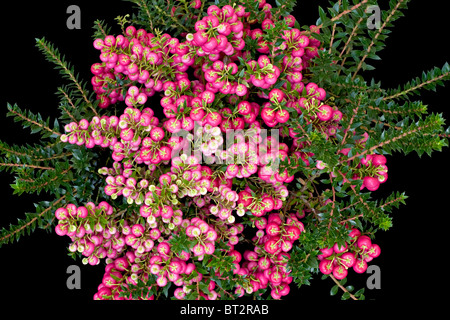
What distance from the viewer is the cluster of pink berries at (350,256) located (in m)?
2.43

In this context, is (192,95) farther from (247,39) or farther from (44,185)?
(44,185)

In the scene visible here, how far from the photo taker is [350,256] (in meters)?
2.43

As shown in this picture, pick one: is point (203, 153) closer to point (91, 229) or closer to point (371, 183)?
point (91, 229)

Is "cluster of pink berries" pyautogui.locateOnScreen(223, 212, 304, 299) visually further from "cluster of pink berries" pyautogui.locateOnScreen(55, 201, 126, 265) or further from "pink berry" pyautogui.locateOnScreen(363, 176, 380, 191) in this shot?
"cluster of pink berries" pyautogui.locateOnScreen(55, 201, 126, 265)

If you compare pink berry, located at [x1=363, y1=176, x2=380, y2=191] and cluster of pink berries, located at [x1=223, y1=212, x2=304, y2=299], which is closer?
pink berry, located at [x1=363, y1=176, x2=380, y2=191]

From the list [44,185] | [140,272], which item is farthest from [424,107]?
[44,185]

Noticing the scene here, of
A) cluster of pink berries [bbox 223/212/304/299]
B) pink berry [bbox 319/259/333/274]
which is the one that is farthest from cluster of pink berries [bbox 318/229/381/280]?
cluster of pink berries [bbox 223/212/304/299]

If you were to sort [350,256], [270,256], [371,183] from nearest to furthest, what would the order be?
1. [371,183]
2. [350,256]
3. [270,256]

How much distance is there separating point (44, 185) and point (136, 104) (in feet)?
1.91

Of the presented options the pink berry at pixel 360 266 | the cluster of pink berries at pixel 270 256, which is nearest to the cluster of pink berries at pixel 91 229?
the cluster of pink berries at pixel 270 256

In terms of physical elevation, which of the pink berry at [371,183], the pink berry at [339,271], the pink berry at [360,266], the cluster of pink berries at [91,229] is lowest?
the pink berry at [339,271]

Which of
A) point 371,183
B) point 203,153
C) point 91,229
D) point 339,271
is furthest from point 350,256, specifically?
point 91,229

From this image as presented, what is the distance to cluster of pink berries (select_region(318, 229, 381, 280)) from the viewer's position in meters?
2.43

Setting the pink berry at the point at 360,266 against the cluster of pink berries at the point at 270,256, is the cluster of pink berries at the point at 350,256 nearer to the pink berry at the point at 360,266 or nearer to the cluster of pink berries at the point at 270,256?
the pink berry at the point at 360,266
